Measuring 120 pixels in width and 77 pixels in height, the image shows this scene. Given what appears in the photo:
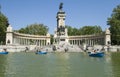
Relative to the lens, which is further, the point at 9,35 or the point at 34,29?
the point at 34,29

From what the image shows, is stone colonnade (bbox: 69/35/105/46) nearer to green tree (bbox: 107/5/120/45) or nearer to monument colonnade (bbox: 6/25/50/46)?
green tree (bbox: 107/5/120/45)

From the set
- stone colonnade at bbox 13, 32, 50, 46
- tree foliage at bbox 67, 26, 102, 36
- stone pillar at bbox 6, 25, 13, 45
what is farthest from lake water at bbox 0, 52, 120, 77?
tree foliage at bbox 67, 26, 102, 36

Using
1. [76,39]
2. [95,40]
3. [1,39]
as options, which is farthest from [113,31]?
[1,39]

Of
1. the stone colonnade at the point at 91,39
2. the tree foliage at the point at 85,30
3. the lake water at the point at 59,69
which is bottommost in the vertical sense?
the lake water at the point at 59,69

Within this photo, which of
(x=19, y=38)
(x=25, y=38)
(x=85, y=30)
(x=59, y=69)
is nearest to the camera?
(x=59, y=69)

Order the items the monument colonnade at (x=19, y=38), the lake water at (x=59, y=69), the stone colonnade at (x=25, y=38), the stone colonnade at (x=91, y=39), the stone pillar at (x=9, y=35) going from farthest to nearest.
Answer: the stone colonnade at (x=91, y=39)
the stone colonnade at (x=25, y=38)
the monument colonnade at (x=19, y=38)
the stone pillar at (x=9, y=35)
the lake water at (x=59, y=69)

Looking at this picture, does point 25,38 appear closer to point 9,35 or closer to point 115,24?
point 9,35

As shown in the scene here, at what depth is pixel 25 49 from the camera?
9075 centimetres

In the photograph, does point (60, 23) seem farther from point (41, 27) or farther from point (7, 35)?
point (41, 27)

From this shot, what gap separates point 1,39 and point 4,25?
28.8 ft

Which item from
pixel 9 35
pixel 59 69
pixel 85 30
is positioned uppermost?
pixel 85 30

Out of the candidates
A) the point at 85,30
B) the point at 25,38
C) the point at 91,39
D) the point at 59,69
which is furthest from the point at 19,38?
the point at 59,69

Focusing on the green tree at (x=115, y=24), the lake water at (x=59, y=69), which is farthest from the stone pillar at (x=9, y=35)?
the lake water at (x=59, y=69)

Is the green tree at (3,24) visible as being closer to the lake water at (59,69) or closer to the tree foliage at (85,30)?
the tree foliage at (85,30)
